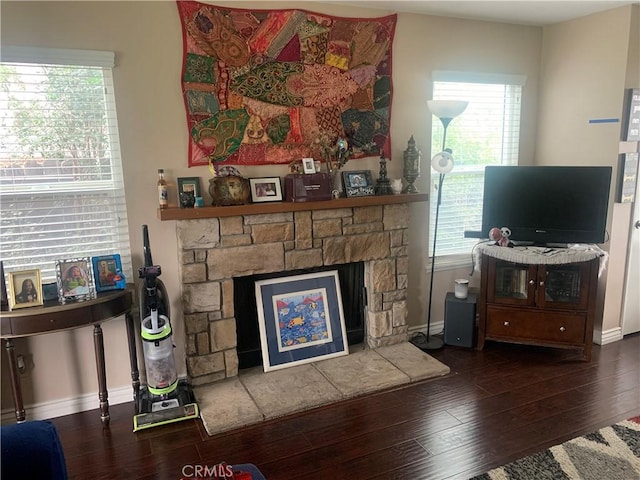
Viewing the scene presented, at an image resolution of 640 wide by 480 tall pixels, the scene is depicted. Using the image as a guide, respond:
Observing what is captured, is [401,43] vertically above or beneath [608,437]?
above

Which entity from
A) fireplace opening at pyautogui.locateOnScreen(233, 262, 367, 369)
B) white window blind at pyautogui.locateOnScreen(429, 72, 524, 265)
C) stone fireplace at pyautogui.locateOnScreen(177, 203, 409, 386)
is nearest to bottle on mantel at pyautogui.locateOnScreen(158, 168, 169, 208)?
stone fireplace at pyautogui.locateOnScreen(177, 203, 409, 386)

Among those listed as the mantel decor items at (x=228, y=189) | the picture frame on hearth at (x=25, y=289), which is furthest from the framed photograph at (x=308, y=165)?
the picture frame on hearth at (x=25, y=289)

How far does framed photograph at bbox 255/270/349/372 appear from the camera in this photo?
322cm

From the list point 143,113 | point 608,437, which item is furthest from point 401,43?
point 608,437

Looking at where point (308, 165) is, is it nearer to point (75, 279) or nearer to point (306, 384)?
point (306, 384)

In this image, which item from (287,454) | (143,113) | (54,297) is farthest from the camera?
(143,113)

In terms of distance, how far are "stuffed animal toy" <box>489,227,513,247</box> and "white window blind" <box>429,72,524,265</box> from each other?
1.43ft

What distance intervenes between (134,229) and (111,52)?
1.02 m

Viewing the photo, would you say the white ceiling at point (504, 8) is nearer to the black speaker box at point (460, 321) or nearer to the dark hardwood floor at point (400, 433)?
the black speaker box at point (460, 321)

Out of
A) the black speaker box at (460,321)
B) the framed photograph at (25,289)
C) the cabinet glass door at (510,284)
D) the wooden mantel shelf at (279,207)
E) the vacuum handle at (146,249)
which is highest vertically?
the wooden mantel shelf at (279,207)

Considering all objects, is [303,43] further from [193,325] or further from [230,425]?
[230,425]

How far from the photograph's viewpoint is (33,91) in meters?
2.52

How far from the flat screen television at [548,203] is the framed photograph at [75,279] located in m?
2.79

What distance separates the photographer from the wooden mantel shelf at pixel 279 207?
2.73 metres
